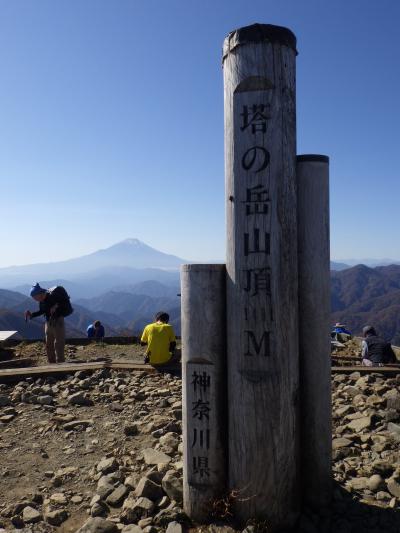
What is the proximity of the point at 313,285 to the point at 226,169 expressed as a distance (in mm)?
1383

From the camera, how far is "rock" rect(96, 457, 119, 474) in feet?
15.9

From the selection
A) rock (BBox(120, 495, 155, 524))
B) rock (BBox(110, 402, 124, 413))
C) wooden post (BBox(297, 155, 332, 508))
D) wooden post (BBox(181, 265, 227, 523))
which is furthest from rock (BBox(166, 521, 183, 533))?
rock (BBox(110, 402, 124, 413))

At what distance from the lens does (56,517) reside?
4066mm

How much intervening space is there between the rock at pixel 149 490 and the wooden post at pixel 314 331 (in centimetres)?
145

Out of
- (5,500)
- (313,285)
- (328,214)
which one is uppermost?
(328,214)

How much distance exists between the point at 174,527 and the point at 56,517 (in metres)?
1.27

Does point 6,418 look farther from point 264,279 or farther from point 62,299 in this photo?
point 264,279

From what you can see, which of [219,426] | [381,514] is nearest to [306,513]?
[381,514]

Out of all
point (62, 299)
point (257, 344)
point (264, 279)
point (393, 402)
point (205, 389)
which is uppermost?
point (264, 279)

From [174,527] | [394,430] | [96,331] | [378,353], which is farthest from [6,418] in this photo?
[96,331]

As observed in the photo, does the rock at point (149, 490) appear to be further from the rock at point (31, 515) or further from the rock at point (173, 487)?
the rock at point (31, 515)

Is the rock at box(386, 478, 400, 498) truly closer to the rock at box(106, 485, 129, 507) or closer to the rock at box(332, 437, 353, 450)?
the rock at box(332, 437, 353, 450)

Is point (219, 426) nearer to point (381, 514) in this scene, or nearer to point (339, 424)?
point (381, 514)

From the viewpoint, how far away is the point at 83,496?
446cm
